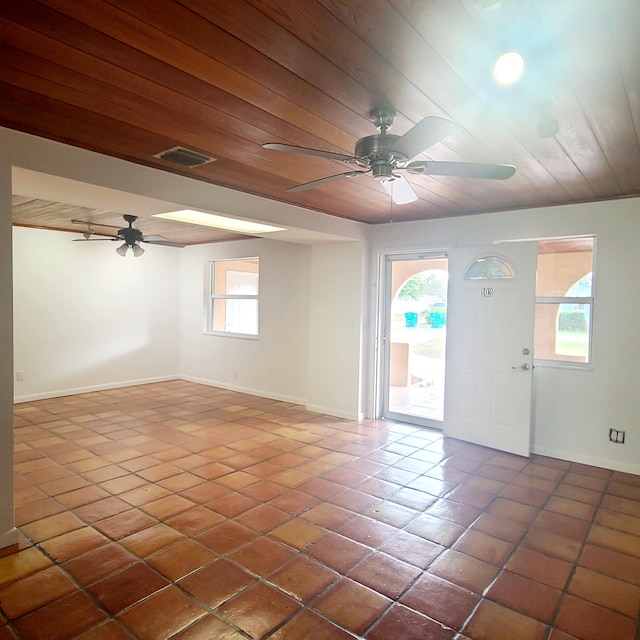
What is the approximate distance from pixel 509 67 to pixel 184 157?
6.46 feet

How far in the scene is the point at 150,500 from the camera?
10.2 ft

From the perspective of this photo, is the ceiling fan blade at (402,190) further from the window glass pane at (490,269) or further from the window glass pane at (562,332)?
the window glass pane at (562,332)

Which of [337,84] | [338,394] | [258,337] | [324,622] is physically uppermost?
[337,84]

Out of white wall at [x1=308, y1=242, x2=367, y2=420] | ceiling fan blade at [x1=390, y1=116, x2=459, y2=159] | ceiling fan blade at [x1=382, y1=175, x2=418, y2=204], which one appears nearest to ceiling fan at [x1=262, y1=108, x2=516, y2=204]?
ceiling fan blade at [x1=390, y1=116, x2=459, y2=159]

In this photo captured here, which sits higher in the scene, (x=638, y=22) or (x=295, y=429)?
(x=638, y=22)

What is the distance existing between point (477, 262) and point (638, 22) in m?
3.10

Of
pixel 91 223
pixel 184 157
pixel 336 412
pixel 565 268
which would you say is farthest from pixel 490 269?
pixel 91 223

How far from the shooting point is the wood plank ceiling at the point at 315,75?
56.0 inches

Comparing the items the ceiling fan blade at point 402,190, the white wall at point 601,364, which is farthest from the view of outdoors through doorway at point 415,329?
the ceiling fan blade at point 402,190

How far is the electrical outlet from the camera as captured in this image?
147 inches

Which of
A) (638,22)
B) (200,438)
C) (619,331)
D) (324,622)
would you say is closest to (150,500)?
(200,438)

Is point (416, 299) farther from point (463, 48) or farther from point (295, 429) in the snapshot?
point (463, 48)

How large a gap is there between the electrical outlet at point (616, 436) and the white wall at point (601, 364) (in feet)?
0.14

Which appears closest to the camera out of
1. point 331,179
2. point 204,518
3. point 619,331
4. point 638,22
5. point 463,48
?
point 638,22
